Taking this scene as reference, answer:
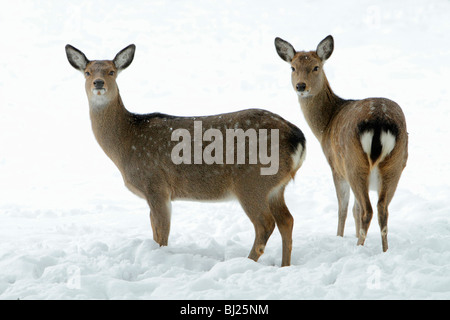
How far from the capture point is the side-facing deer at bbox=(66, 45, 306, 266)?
595 cm

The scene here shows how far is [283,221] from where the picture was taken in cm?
604

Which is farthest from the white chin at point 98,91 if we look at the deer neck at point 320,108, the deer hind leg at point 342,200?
the deer hind leg at point 342,200

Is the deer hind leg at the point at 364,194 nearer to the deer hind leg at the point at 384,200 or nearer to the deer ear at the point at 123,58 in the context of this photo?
the deer hind leg at the point at 384,200

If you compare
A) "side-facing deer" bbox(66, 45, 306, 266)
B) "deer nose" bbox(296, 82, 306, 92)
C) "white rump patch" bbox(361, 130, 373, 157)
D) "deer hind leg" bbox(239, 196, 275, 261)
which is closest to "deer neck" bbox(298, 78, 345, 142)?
"deer nose" bbox(296, 82, 306, 92)

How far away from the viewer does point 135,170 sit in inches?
255

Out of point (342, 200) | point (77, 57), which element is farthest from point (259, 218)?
point (77, 57)

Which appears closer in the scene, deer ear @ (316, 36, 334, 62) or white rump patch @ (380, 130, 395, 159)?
white rump patch @ (380, 130, 395, 159)

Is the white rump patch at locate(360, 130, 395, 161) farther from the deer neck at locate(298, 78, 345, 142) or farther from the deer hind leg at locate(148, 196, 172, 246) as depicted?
the deer hind leg at locate(148, 196, 172, 246)

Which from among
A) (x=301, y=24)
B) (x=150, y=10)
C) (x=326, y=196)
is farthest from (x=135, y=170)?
(x=150, y=10)

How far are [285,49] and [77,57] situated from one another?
2803mm

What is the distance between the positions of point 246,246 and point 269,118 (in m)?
1.67

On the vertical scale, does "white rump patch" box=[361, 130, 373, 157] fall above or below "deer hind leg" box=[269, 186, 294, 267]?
above

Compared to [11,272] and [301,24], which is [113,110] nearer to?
[11,272]

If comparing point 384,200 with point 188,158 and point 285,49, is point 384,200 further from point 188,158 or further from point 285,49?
point 285,49
